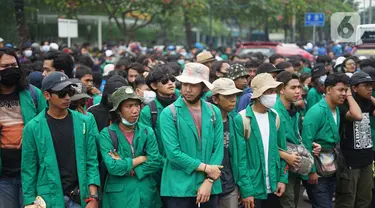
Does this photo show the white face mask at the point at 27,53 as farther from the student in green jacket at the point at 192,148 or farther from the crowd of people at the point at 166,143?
the student in green jacket at the point at 192,148

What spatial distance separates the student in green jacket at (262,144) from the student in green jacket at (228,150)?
0.26 feet

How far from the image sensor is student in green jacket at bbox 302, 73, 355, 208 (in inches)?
266

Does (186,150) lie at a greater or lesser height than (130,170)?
greater

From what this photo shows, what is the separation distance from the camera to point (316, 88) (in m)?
9.01

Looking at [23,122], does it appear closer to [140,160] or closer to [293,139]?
[140,160]

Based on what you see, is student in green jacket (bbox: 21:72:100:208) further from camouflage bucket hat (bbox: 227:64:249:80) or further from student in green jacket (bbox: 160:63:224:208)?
camouflage bucket hat (bbox: 227:64:249:80)

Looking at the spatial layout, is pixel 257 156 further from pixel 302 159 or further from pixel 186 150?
pixel 186 150

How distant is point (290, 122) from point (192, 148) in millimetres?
1661

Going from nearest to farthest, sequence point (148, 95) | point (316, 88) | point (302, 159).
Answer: point (302, 159)
point (148, 95)
point (316, 88)

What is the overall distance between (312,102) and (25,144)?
4.81 metres

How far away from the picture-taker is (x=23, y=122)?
552cm

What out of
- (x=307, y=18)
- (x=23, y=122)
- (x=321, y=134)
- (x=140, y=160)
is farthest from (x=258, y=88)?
(x=307, y=18)

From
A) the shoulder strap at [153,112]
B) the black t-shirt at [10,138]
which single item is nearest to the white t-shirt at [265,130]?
the shoulder strap at [153,112]

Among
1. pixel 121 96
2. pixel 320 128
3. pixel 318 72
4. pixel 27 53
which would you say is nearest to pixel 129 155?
pixel 121 96
